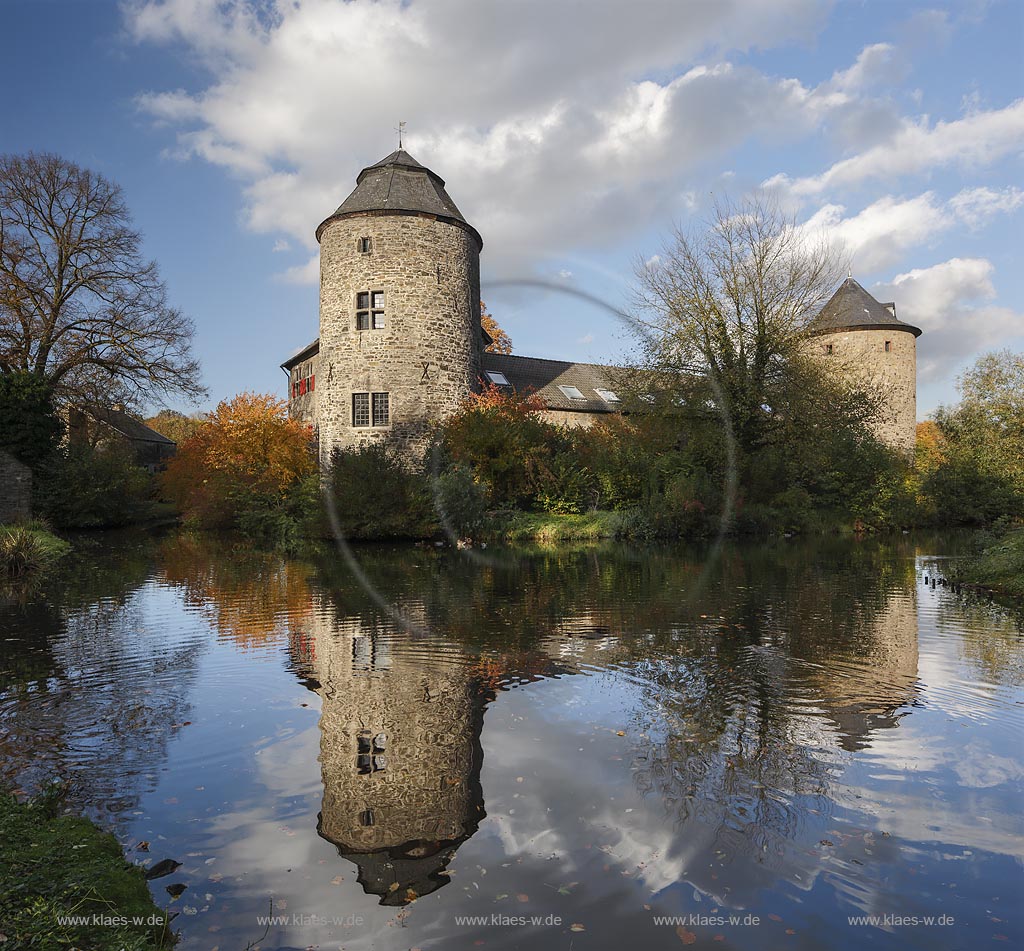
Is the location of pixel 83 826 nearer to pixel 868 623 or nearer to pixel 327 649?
pixel 327 649

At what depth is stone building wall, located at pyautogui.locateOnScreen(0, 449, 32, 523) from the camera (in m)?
20.8

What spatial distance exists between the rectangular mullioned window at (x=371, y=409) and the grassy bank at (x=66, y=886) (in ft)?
81.5

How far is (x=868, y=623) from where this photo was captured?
9383mm

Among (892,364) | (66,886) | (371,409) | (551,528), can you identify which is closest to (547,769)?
(66,886)

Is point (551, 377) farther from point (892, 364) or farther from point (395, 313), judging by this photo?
point (892, 364)

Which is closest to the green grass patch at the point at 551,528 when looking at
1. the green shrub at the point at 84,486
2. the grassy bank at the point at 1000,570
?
the grassy bank at the point at 1000,570

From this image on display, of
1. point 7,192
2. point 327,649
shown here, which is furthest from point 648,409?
point 7,192

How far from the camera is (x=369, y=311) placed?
28.3 meters

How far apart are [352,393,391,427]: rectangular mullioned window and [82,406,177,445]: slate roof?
8426mm

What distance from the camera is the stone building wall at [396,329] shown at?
28.0 m

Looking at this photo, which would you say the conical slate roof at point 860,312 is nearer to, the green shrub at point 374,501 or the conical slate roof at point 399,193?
the conical slate roof at point 399,193

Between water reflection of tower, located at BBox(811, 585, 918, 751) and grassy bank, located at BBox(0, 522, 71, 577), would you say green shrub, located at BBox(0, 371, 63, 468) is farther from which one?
water reflection of tower, located at BBox(811, 585, 918, 751)

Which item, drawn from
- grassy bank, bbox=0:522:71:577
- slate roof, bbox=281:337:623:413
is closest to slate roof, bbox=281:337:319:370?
slate roof, bbox=281:337:623:413

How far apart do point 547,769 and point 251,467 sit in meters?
25.0
